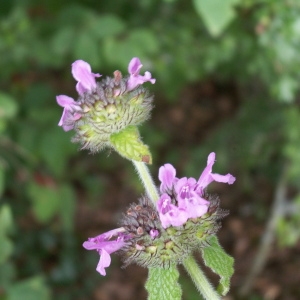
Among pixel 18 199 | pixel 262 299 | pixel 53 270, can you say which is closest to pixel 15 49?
pixel 18 199

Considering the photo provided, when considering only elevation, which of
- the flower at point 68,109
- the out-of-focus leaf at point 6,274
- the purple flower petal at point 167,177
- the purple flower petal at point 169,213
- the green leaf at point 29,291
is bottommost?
the purple flower petal at point 169,213

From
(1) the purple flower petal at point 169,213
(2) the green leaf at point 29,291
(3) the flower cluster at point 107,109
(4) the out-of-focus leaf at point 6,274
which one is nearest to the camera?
(1) the purple flower petal at point 169,213

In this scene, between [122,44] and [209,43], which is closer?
[122,44]

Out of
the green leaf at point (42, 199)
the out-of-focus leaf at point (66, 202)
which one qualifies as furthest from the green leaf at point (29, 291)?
the out-of-focus leaf at point (66, 202)

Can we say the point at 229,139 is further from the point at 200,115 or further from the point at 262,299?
the point at 200,115

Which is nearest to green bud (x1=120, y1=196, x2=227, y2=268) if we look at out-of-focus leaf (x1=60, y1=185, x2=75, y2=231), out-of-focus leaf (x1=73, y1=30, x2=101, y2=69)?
out-of-focus leaf (x1=73, y1=30, x2=101, y2=69)

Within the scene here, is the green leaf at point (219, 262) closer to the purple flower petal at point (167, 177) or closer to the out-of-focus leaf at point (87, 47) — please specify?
the purple flower petal at point (167, 177)
